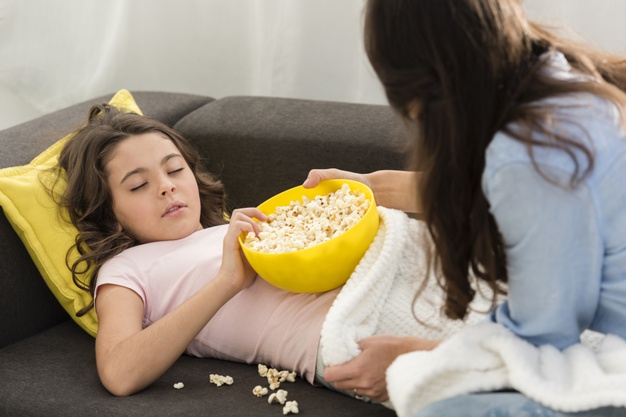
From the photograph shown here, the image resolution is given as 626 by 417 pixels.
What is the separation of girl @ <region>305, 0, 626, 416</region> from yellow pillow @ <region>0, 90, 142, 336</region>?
0.90 metres

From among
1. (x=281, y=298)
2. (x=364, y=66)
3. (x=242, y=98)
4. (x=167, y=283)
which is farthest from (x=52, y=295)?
(x=364, y=66)

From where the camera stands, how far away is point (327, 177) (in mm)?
1854

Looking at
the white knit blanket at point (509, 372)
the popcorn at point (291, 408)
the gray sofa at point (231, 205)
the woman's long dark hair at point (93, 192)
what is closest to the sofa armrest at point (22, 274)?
the gray sofa at point (231, 205)

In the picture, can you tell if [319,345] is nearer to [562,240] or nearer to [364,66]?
[562,240]

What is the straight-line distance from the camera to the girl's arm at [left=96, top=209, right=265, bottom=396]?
1.59m

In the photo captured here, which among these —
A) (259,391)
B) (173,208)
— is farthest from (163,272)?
(259,391)

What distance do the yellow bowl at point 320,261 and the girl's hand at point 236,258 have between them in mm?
20

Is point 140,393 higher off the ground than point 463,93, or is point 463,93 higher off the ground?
point 463,93

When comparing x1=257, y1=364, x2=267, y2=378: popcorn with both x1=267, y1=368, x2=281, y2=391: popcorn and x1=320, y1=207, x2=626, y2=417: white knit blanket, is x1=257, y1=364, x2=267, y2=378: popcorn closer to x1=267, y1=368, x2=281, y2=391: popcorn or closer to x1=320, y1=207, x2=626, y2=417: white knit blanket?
x1=267, y1=368, x2=281, y2=391: popcorn

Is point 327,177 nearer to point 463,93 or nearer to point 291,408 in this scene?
point 291,408

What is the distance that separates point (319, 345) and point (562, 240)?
592mm

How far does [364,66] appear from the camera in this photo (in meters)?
2.73

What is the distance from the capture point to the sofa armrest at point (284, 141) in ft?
7.06

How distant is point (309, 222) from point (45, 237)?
1.90 feet
